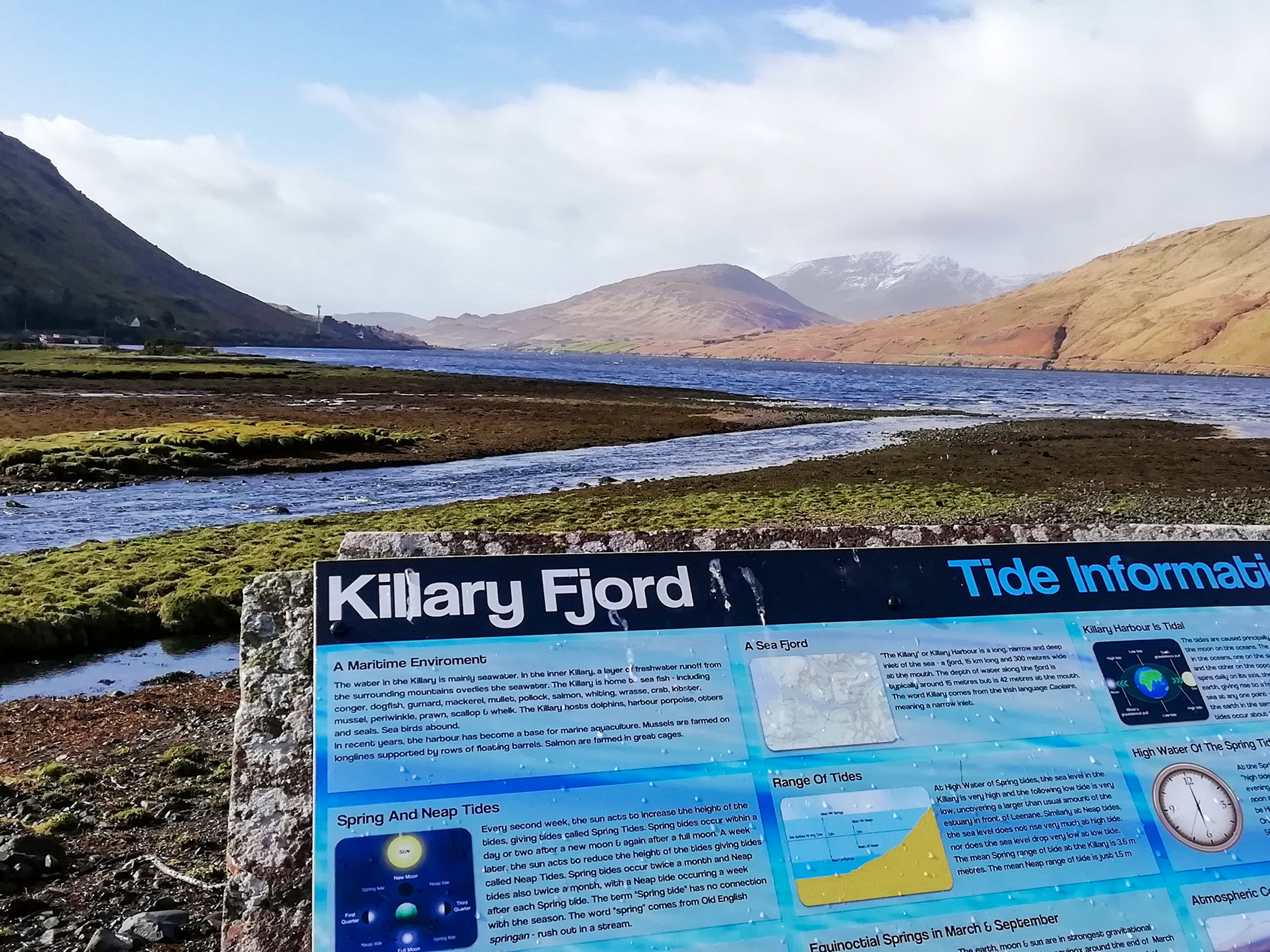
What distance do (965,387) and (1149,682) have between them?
128682mm

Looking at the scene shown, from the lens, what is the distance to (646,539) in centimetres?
407

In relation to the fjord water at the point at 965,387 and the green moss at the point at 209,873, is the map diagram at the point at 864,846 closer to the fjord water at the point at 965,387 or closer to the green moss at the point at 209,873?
the green moss at the point at 209,873

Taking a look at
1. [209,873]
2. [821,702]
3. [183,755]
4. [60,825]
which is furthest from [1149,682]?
[183,755]

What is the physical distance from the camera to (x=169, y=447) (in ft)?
113

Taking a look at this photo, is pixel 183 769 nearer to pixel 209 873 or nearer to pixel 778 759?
pixel 209 873

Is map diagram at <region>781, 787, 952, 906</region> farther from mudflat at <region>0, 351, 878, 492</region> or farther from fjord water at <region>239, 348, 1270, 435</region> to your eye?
fjord water at <region>239, 348, 1270, 435</region>

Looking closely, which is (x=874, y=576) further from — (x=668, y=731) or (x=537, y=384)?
(x=537, y=384)

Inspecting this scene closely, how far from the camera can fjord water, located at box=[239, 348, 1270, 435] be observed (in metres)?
76.4

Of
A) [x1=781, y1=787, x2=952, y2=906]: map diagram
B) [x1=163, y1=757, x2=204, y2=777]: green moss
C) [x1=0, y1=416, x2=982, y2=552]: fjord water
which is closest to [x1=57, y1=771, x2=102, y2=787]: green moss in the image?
[x1=163, y1=757, x2=204, y2=777]: green moss

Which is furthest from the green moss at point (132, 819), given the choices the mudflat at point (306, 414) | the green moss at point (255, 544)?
the mudflat at point (306, 414)

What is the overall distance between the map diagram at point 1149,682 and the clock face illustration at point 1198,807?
0.24m

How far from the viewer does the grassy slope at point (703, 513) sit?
49.2 ft

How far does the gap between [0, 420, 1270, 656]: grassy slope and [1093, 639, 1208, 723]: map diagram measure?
93 cm

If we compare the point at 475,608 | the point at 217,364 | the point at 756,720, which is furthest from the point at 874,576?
the point at 217,364
